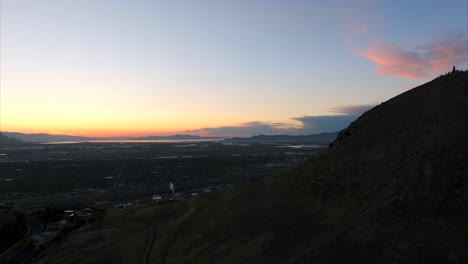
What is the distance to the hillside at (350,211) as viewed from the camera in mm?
23734

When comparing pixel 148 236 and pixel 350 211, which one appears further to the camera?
Answer: pixel 148 236

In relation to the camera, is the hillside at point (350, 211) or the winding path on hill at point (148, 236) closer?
the hillside at point (350, 211)

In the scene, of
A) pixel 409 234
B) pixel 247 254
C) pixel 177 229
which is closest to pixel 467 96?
pixel 409 234

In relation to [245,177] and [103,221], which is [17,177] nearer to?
[245,177]

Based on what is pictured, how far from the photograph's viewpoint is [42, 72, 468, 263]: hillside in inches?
934

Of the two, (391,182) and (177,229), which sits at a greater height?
(391,182)

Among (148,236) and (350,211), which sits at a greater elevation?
(350,211)

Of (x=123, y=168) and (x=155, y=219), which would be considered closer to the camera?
(x=155, y=219)

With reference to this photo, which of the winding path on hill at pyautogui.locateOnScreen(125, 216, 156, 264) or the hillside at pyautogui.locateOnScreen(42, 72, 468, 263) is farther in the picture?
the winding path on hill at pyautogui.locateOnScreen(125, 216, 156, 264)

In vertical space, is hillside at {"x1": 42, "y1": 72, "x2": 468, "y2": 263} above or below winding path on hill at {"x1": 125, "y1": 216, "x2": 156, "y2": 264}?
above

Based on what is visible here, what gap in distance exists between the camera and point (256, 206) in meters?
37.3

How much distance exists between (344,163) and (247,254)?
15389 mm

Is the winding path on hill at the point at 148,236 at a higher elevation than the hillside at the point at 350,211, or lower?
lower

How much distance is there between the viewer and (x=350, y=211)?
29016 mm
